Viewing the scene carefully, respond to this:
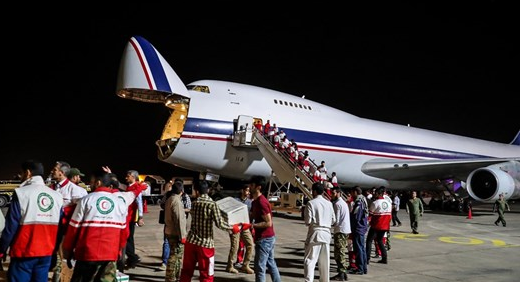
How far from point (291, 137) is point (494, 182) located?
8.99m

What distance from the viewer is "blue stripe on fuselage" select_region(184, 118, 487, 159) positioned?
14.8m

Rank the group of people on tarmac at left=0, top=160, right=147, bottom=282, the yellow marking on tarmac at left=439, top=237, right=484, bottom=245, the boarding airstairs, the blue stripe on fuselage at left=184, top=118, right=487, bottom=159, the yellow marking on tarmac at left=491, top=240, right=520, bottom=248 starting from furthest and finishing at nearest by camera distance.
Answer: the blue stripe on fuselage at left=184, top=118, right=487, bottom=159 < the boarding airstairs < the yellow marking on tarmac at left=439, top=237, right=484, bottom=245 < the yellow marking on tarmac at left=491, top=240, right=520, bottom=248 < the group of people on tarmac at left=0, top=160, right=147, bottom=282

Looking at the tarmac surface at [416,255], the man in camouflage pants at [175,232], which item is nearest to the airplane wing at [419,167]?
the tarmac surface at [416,255]

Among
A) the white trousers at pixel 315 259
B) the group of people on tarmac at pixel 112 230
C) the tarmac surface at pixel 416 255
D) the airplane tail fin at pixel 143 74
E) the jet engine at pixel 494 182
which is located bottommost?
the tarmac surface at pixel 416 255

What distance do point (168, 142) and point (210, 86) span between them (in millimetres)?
2555

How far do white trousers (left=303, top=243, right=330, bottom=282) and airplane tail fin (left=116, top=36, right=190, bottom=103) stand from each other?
872 cm

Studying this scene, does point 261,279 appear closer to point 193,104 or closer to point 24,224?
point 24,224

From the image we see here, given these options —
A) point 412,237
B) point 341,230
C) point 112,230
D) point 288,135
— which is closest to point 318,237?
point 341,230

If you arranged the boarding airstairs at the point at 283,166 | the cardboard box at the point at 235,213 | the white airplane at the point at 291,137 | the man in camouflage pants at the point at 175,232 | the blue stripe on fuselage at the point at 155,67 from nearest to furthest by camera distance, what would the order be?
the cardboard box at the point at 235,213 → the man in camouflage pants at the point at 175,232 → the blue stripe on fuselage at the point at 155,67 → the white airplane at the point at 291,137 → the boarding airstairs at the point at 283,166

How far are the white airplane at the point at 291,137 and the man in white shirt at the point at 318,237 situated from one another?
8.58 meters

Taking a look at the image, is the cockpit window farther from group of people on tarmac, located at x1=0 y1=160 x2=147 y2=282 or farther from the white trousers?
group of people on tarmac, located at x1=0 y1=160 x2=147 y2=282

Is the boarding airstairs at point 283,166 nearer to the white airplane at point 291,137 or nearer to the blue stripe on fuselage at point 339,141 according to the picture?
the white airplane at point 291,137

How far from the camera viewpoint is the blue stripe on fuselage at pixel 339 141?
14.8 m

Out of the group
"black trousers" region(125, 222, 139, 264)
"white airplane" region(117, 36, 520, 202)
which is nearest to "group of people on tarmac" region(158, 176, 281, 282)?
"black trousers" region(125, 222, 139, 264)
